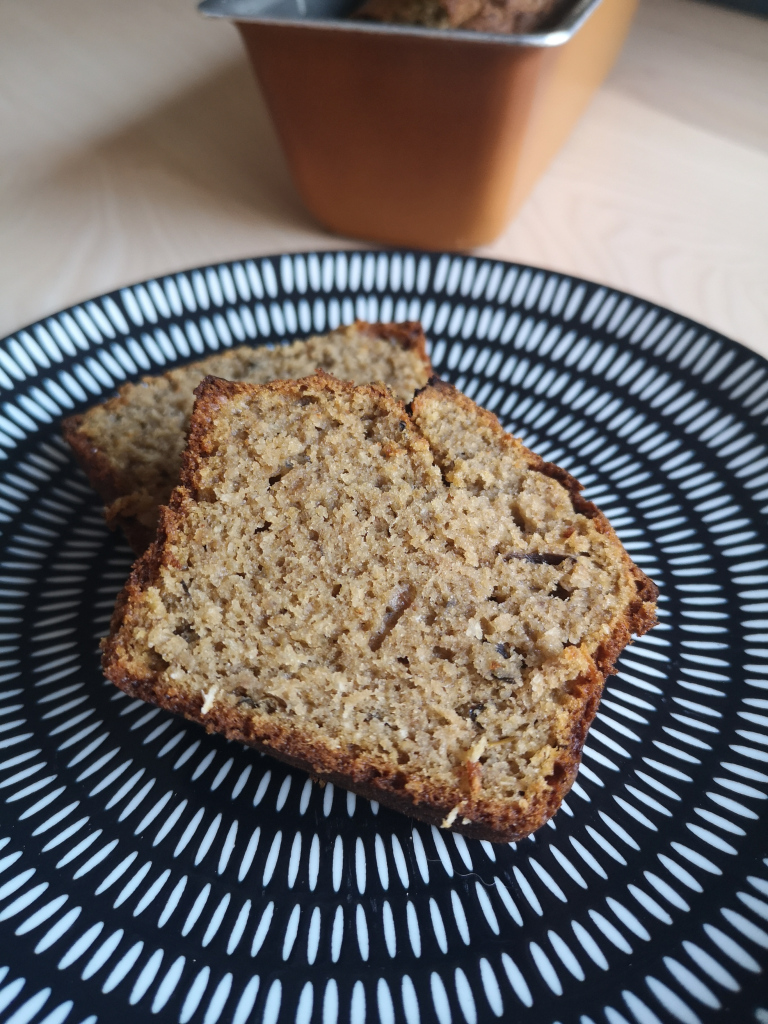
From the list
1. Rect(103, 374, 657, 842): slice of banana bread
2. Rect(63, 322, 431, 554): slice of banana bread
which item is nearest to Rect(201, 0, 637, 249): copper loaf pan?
Rect(63, 322, 431, 554): slice of banana bread

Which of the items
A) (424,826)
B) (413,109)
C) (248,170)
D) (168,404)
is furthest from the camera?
(248,170)

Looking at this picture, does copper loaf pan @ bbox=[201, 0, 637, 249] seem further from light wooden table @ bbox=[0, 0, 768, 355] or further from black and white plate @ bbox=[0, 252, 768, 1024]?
black and white plate @ bbox=[0, 252, 768, 1024]

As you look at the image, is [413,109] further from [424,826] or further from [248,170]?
[424,826]

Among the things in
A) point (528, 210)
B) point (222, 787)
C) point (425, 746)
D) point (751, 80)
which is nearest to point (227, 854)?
point (222, 787)

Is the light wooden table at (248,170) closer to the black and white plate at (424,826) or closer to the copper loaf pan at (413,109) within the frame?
the copper loaf pan at (413,109)

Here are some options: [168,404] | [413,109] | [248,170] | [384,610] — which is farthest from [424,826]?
[248,170]

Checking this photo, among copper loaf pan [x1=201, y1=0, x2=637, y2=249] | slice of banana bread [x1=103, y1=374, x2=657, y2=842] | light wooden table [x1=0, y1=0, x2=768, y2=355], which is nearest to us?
slice of banana bread [x1=103, y1=374, x2=657, y2=842]
